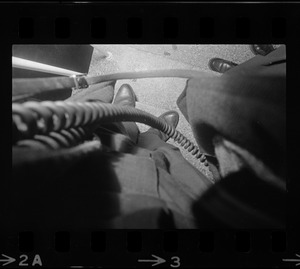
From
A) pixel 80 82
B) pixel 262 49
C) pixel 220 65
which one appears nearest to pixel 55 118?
pixel 80 82

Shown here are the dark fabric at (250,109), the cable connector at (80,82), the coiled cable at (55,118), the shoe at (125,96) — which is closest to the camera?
the coiled cable at (55,118)

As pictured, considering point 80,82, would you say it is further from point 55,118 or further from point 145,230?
point 145,230

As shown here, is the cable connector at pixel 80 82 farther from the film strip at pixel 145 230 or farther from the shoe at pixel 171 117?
the shoe at pixel 171 117

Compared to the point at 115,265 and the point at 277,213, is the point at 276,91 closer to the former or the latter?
the point at 277,213

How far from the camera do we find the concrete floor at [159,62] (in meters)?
1.12

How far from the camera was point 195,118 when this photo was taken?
2.79 ft

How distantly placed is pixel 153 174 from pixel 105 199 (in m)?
0.14

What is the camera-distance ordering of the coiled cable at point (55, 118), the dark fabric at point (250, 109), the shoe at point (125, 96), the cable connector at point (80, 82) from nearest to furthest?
1. the coiled cable at point (55, 118)
2. the dark fabric at point (250, 109)
3. the cable connector at point (80, 82)
4. the shoe at point (125, 96)

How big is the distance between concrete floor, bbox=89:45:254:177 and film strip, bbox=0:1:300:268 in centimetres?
25

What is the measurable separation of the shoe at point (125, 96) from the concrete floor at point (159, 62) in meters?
0.04

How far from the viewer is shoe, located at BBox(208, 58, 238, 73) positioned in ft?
3.73

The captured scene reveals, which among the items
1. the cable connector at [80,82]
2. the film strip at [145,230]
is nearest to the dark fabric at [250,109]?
the film strip at [145,230]
